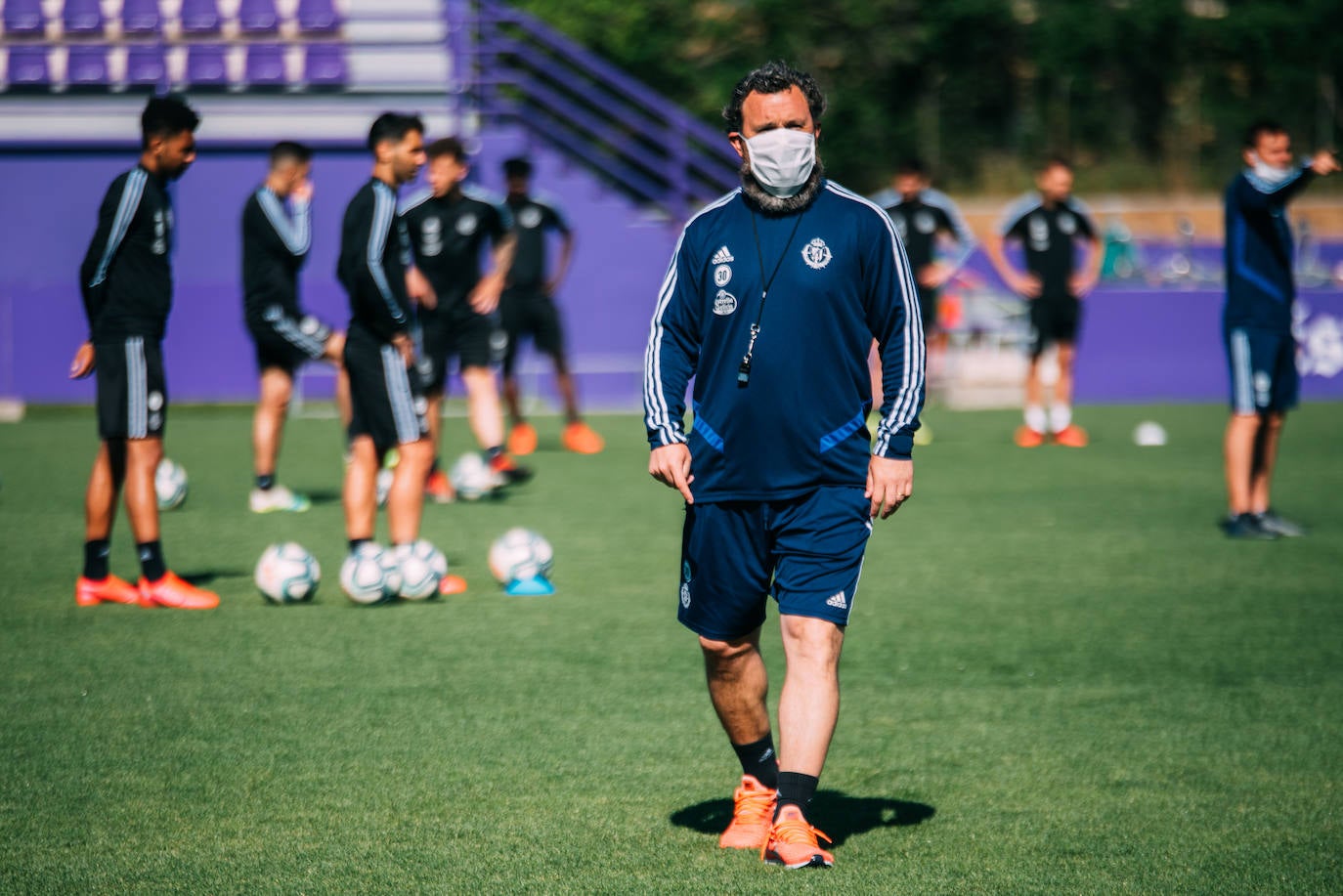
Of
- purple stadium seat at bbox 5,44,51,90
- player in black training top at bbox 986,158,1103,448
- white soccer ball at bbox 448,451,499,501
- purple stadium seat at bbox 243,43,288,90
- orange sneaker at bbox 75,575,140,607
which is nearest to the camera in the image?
orange sneaker at bbox 75,575,140,607

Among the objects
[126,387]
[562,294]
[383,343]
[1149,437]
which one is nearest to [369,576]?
[383,343]

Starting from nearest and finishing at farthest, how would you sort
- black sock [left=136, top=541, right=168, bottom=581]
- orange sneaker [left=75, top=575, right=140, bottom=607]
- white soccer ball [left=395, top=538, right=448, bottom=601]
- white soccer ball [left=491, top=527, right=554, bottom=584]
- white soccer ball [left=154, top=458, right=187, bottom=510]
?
1. black sock [left=136, top=541, right=168, bottom=581]
2. orange sneaker [left=75, top=575, right=140, bottom=607]
3. white soccer ball [left=395, top=538, right=448, bottom=601]
4. white soccer ball [left=491, top=527, right=554, bottom=584]
5. white soccer ball [left=154, top=458, right=187, bottom=510]

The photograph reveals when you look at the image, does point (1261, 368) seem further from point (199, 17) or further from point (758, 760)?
point (199, 17)

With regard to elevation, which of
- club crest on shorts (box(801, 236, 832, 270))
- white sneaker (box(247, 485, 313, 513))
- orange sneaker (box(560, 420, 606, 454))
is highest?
club crest on shorts (box(801, 236, 832, 270))

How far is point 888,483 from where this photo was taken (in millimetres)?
4066

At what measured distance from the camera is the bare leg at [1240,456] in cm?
909

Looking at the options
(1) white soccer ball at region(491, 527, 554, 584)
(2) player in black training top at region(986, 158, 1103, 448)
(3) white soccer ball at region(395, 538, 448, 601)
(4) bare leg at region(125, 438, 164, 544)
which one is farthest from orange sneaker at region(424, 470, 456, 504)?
(2) player in black training top at region(986, 158, 1103, 448)

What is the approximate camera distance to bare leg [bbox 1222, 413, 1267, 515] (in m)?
9.09

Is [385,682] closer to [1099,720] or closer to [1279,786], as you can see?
[1099,720]

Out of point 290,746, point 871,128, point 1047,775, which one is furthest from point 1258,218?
point 871,128

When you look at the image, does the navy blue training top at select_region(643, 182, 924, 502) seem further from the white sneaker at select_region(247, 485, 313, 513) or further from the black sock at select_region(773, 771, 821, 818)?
the white sneaker at select_region(247, 485, 313, 513)

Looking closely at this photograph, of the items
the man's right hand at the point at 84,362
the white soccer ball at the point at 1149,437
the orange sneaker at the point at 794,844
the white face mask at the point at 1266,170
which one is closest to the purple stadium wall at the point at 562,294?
the white soccer ball at the point at 1149,437

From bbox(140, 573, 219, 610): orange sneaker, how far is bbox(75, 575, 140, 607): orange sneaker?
0.08 meters

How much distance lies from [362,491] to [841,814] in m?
3.83
